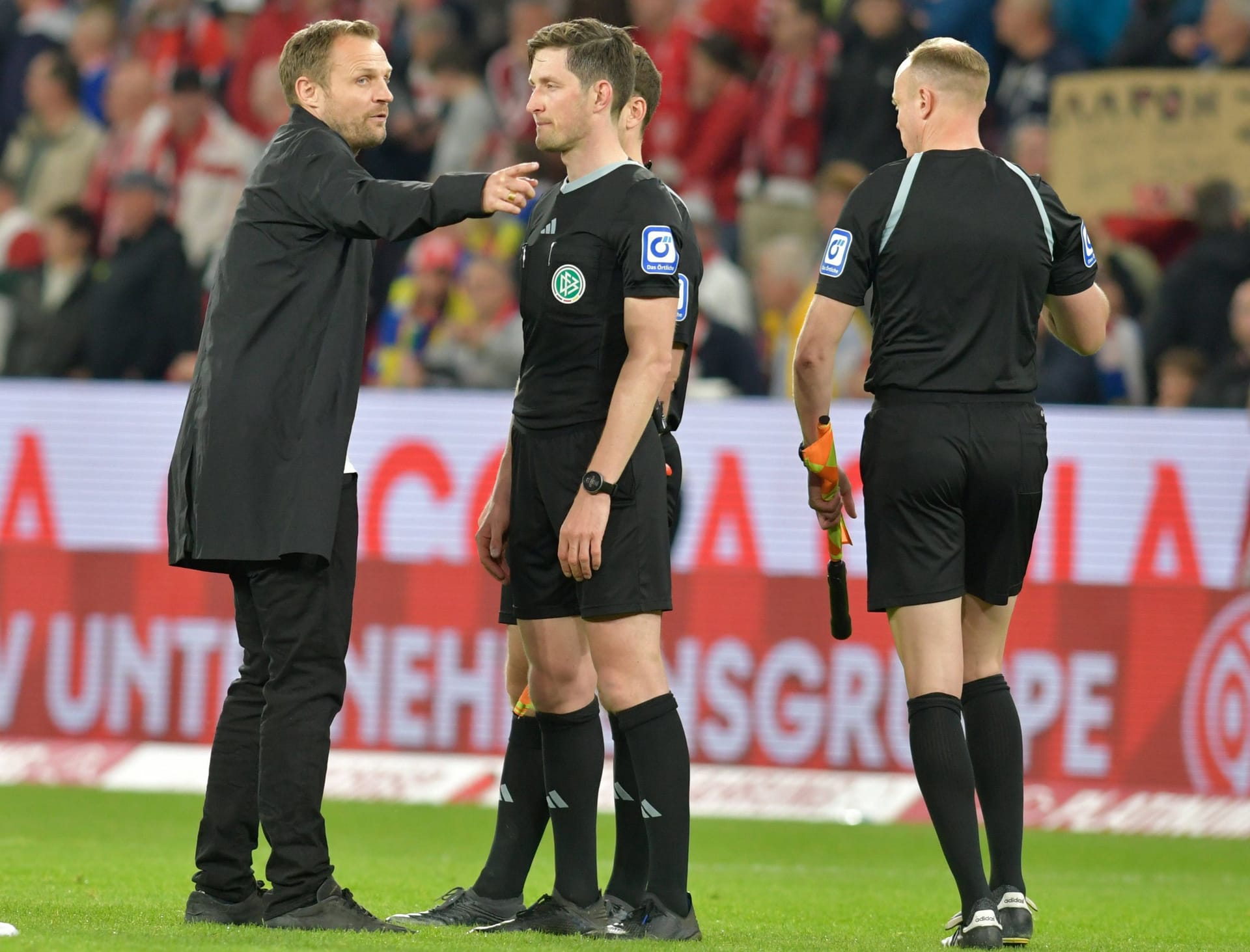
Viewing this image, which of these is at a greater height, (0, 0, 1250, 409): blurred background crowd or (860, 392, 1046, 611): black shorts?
(0, 0, 1250, 409): blurred background crowd

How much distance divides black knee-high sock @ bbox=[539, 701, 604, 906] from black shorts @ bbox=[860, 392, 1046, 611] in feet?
2.64

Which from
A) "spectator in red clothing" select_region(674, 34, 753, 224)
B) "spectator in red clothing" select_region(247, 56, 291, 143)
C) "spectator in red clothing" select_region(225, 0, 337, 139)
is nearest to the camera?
"spectator in red clothing" select_region(674, 34, 753, 224)

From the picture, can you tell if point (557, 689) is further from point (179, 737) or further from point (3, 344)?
point (3, 344)

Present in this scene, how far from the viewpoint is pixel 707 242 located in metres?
11.3

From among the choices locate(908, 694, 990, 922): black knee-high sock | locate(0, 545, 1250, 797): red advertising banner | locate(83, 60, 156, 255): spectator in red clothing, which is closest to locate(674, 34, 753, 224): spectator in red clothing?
locate(0, 545, 1250, 797): red advertising banner

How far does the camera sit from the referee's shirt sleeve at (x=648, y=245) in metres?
4.32

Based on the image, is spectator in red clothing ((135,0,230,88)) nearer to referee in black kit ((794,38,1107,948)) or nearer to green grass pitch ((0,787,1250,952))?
green grass pitch ((0,787,1250,952))

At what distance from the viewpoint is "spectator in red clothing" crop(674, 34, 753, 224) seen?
11.9 m

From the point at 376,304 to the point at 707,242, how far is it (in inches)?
94.5

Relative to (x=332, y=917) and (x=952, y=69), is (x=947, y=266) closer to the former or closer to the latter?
(x=952, y=69)

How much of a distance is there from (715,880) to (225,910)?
2.30 m

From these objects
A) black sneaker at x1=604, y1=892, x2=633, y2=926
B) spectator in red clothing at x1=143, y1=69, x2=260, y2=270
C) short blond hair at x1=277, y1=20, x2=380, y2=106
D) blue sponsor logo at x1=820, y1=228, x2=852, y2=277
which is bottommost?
black sneaker at x1=604, y1=892, x2=633, y2=926

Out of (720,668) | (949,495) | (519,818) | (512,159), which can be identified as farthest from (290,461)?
(512,159)

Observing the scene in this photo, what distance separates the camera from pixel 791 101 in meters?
11.9
